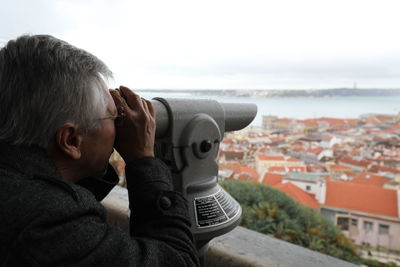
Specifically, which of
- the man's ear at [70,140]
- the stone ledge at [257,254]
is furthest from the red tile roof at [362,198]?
the man's ear at [70,140]

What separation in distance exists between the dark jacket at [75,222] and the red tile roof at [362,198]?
5.55 ft

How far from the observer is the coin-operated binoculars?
3.05 feet

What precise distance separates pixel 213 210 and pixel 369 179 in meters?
1.55

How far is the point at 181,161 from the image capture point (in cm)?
96

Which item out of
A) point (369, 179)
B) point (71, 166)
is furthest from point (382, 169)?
point (71, 166)

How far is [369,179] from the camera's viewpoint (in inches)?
85.4

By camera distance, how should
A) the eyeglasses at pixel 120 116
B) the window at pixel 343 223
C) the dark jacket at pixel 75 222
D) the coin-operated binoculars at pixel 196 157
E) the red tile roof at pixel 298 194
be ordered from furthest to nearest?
1. the red tile roof at pixel 298 194
2. the window at pixel 343 223
3. the coin-operated binoculars at pixel 196 157
4. the eyeglasses at pixel 120 116
5. the dark jacket at pixel 75 222

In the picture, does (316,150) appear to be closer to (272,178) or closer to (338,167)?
(338,167)

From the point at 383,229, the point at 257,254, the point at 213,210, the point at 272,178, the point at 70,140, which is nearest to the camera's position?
the point at 70,140

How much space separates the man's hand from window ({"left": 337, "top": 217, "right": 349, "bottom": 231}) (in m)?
1.69

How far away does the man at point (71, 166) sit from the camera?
1.89ft

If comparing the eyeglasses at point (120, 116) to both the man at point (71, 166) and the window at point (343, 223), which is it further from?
the window at point (343, 223)

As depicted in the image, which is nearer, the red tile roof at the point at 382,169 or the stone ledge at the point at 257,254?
the stone ledge at the point at 257,254

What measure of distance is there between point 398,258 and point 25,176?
199 centimetres
